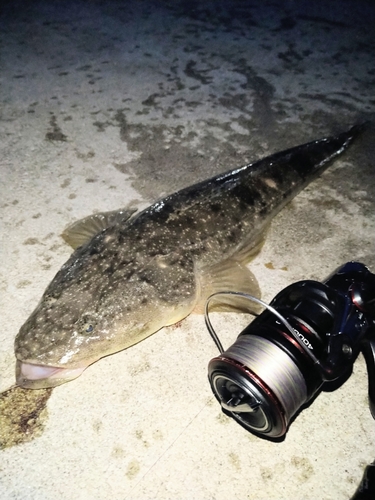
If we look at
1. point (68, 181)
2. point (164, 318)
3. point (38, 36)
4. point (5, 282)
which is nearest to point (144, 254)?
point (164, 318)

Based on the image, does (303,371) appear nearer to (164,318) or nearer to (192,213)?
(164,318)

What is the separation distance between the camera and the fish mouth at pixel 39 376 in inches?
85.0

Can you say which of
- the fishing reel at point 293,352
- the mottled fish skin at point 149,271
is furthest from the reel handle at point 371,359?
the mottled fish skin at point 149,271

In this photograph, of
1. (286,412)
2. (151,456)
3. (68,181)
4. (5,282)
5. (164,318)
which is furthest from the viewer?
(68,181)

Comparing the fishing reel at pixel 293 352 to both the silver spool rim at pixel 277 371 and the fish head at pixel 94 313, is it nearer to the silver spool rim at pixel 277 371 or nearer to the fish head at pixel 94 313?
the silver spool rim at pixel 277 371

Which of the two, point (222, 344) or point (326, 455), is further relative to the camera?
point (222, 344)

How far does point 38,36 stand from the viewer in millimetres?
5887

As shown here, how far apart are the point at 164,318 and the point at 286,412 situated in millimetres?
932

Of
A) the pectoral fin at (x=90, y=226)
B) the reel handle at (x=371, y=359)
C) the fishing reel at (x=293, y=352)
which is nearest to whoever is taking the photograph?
the fishing reel at (x=293, y=352)

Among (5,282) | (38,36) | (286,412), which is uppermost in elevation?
(38,36)

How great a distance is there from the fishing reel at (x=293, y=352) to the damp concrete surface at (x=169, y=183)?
35 centimetres

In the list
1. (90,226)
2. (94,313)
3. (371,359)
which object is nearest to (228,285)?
(94,313)

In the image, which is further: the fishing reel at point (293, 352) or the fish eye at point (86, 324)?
the fish eye at point (86, 324)

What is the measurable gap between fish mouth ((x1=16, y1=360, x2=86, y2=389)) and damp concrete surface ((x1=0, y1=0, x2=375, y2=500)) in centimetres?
8
